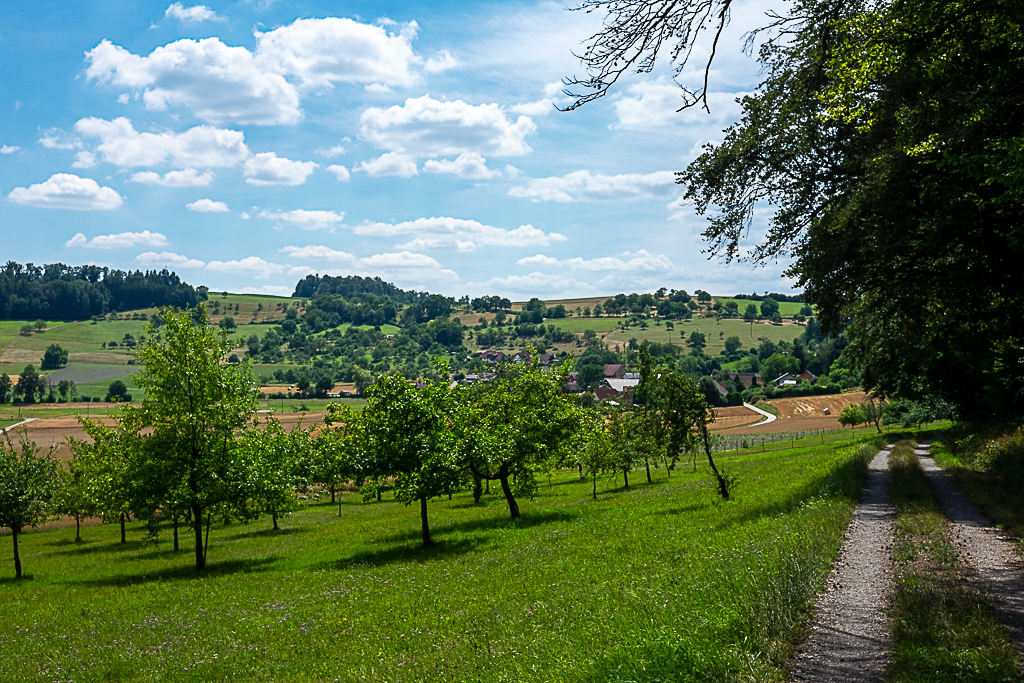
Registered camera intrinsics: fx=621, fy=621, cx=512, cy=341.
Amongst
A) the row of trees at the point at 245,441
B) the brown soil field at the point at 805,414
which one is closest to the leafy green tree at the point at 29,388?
the brown soil field at the point at 805,414

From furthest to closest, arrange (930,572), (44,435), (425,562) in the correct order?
(44,435)
(425,562)
(930,572)

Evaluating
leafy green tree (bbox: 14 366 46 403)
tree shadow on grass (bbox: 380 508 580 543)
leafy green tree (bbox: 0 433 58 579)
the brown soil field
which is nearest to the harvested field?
the brown soil field

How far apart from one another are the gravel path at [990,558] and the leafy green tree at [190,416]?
24.2m

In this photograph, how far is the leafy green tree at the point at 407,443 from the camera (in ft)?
82.6

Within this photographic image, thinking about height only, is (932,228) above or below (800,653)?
above

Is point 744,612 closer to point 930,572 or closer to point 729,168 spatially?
point 930,572

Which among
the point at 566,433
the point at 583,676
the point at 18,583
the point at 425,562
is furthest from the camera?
the point at 566,433

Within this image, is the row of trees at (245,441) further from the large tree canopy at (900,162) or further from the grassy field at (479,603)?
the large tree canopy at (900,162)

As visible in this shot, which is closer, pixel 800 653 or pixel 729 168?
pixel 800 653

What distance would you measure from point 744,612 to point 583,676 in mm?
2490

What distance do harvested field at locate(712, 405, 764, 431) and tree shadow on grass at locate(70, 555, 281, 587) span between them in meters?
102

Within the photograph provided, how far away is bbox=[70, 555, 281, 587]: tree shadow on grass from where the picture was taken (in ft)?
79.2

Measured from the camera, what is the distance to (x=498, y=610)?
12297 mm

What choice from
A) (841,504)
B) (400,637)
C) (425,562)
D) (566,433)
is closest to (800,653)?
(400,637)
